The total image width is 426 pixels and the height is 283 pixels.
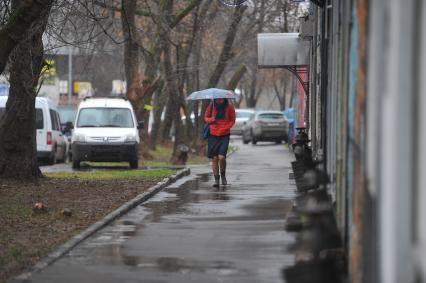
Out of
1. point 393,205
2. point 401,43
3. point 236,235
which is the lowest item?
point 236,235

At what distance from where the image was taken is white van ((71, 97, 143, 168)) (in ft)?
94.7

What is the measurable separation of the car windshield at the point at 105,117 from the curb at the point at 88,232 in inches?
358

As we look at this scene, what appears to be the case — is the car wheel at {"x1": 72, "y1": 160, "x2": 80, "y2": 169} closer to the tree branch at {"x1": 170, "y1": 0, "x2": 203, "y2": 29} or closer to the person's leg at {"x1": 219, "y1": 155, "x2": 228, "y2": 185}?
the tree branch at {"x1": 170, "y1": 0, "x2": 203, "y2": 29}

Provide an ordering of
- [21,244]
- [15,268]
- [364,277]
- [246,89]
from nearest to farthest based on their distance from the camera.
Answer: [364,277] < [15,268] < [21,244] < [246,89]

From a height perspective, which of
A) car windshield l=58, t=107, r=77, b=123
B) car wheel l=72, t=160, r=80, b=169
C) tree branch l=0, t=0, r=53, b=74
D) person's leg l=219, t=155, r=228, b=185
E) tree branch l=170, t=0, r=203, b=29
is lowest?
car wheel l=72, t=160, r=80, b=169

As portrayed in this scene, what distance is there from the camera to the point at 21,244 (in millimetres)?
11633

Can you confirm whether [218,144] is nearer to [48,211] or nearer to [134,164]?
[48,211]

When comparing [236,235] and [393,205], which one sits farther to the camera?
[236,235]

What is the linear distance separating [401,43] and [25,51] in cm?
1517

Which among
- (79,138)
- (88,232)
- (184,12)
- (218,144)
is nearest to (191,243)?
(88,232)

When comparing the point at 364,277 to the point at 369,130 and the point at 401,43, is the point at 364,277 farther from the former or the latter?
the point at 401,43

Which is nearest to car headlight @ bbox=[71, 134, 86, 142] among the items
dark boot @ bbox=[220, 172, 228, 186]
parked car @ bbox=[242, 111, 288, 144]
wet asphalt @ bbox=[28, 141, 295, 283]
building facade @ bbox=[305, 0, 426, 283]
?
dark boot @ bbox=[220, 172, 228, 186]

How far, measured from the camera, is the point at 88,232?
12.8 m

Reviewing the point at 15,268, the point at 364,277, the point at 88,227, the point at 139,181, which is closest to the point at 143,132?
the point at 139,181
